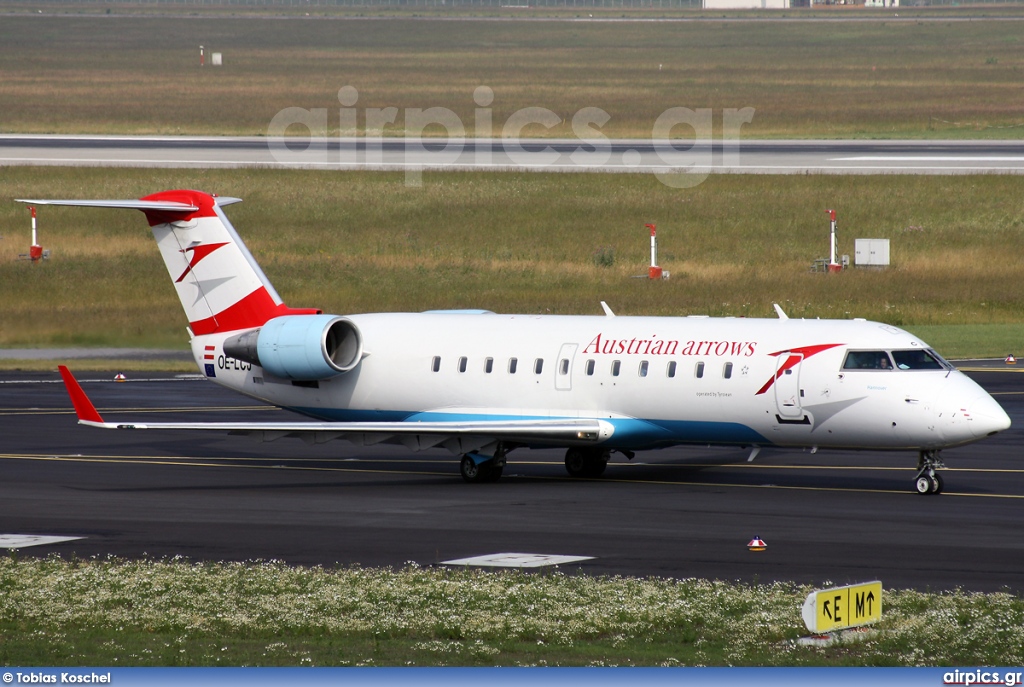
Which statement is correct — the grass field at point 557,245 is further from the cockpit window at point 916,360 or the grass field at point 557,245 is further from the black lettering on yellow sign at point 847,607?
the black lettering on yellow sign at point 847,607

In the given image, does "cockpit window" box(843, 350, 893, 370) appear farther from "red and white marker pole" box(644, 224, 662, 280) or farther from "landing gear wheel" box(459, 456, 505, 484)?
"red and white marker pole" box(644, 224, 662, 280)

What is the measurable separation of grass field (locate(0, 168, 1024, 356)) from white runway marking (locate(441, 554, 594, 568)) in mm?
29494

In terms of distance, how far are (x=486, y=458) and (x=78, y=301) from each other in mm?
30970

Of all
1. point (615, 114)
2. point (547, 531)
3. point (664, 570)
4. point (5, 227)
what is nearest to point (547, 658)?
point (664, 570)

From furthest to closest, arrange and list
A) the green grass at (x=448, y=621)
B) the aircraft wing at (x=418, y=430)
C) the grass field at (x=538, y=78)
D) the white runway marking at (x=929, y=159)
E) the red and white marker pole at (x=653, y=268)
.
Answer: the grass field at (x=538, y=78) → the white runway marking at (x=929, y=159) → the red and white marker pole at (x=653, y=268) → the aircraft wing at (x=418, y=430) → the green grass at (x=448, y=621)

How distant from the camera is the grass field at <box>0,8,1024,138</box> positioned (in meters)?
118

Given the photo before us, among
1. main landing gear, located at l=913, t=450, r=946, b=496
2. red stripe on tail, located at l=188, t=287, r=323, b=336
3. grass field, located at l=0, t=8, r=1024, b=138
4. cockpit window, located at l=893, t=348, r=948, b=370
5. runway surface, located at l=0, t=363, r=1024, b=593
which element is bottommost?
runway surface, located at l=0, t=363, r=1024, b=593

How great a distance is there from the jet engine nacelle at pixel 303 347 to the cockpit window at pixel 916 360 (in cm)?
1127

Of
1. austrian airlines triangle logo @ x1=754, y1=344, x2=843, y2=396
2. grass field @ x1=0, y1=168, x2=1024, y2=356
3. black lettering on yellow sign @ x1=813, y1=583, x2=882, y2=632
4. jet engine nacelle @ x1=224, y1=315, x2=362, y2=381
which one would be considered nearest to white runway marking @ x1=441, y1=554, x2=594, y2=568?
black lettering on yellow sign @ x1=813, y1=583, x2=882, y2=632

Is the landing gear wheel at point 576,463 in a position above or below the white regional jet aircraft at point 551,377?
below

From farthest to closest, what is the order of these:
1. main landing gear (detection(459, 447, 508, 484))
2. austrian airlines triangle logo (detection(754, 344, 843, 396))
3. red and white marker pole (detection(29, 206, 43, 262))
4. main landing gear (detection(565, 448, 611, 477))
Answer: red and white marker pole (detection(29, 206, 43, 262)) < main landing gear (detection(565, 448, 611, 477)) < main landing gear (detection(459, 447, 508, 484)) < austrian airlines triangle logo (detection(754, 344, 843, 396))

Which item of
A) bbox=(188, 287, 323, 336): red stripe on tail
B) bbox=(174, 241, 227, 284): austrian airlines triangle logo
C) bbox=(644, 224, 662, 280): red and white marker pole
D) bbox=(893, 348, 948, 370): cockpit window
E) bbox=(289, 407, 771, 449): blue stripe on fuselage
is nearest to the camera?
bbox=(893, 348, 948, 370): cockpit window

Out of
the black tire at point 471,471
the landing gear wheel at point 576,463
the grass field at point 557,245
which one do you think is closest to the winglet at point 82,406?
the black tire at point 471,471

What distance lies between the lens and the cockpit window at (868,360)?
29234 mm
